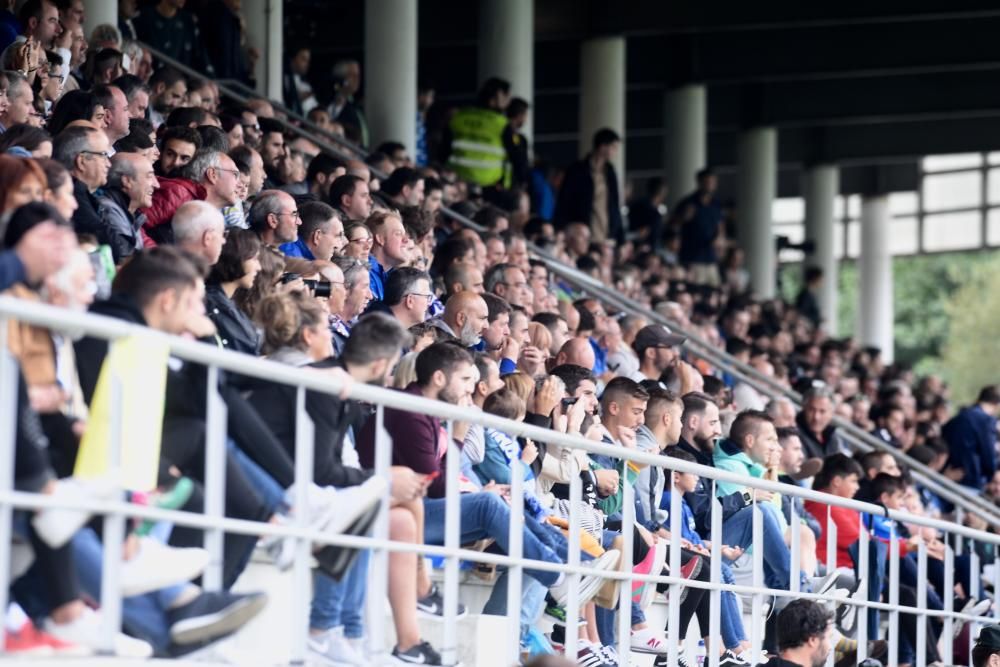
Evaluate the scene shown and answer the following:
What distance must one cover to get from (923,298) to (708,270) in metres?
37.4

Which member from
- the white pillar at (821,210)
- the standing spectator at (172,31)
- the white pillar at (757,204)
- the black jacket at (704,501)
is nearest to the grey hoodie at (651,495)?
the black jacket at (704,501)

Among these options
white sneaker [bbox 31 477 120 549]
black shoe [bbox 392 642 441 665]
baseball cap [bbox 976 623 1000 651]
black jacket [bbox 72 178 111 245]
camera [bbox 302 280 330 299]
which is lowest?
baseball cap [bbox 976 623 1000 651]

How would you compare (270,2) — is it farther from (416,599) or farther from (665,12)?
(416,599)

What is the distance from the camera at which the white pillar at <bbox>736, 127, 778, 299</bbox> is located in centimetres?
2853

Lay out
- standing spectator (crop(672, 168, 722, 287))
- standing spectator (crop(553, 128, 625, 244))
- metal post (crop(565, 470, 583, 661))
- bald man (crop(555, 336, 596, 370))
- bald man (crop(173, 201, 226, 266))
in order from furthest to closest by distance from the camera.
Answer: standing spectator (crop(672, 168, 722, 287))
standing spectator (crop(553, 128, 625, 244))
bald man (crop(555, 336, 596, 370))
bald man (crop(173, 201, 226, 266))
metal post (crop(565, 470, 583, 661))

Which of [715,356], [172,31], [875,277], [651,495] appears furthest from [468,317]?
[875,277]

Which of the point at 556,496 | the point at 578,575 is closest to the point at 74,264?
the point at 578,575

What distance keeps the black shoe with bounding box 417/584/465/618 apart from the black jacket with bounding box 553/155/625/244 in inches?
477

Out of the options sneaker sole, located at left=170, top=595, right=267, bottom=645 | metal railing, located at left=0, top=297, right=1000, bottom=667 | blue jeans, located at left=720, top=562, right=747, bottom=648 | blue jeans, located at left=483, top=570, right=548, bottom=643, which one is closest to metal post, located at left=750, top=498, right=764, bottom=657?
metal railing, located at left=0, top=297, right=1000, bottom=667

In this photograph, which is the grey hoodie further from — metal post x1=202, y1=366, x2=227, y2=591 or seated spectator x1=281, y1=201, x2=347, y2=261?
metal post x1=202, y1=366, x2=227, y2=591

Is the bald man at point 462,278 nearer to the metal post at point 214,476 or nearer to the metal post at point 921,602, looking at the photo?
the metal post at point 921,602

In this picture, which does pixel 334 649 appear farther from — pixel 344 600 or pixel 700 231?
pixel 700 231

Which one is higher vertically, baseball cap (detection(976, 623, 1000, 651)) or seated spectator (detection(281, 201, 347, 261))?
seated spectator (detection(281, 201, 347, 261))

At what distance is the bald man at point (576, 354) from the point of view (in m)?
11.3
